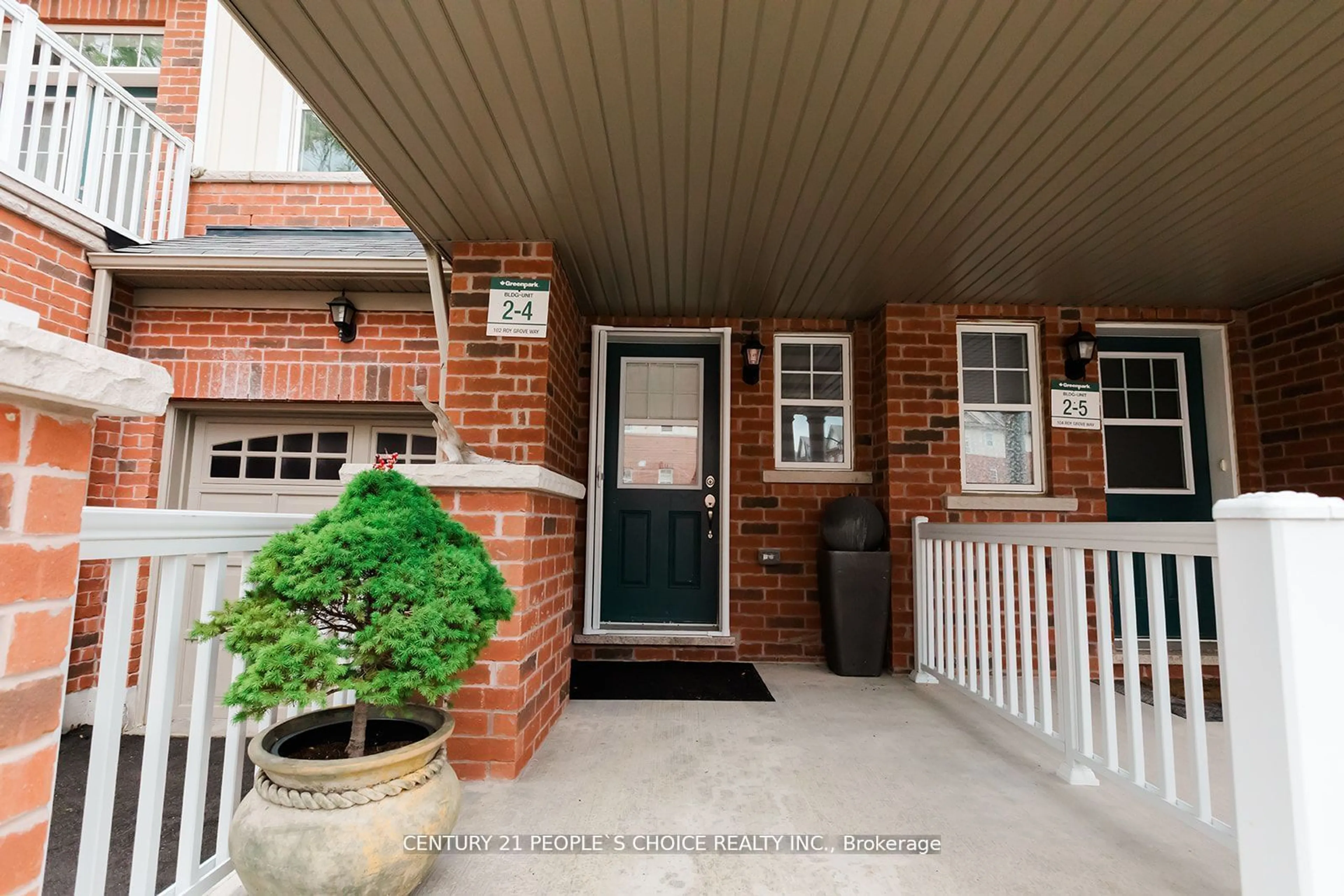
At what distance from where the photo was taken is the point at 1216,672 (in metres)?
3.88

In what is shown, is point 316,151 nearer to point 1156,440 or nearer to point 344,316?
point 344,316

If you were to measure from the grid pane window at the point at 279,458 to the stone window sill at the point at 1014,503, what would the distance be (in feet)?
13.0

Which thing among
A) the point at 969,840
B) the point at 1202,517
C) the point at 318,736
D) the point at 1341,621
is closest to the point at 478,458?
the point at 318,736

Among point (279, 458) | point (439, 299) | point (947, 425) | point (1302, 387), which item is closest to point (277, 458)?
point (279, 458)

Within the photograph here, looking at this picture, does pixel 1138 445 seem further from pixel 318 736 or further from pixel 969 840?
pixel 318 736

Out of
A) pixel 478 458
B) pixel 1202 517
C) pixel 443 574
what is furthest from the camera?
pixel 1202 517

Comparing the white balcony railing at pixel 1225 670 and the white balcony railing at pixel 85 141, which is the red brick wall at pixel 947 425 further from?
the white balcony railing at pixel 85 141

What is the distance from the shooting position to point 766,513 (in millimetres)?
3990

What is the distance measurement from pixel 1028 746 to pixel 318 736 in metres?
2.67

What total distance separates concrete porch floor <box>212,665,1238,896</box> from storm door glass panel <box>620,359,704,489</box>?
1618 millimetres

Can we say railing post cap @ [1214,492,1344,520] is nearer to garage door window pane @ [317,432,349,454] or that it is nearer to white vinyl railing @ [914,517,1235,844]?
white vinyl railing @ [914,517,1235,844]

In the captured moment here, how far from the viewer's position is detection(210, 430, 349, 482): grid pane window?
3.85 meters

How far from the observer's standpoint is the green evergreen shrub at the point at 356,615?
4.35 ft

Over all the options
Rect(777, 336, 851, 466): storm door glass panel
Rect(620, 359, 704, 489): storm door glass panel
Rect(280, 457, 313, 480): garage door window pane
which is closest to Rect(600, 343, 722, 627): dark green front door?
Rect(620, 359, 704, 489): storm door glass panel
